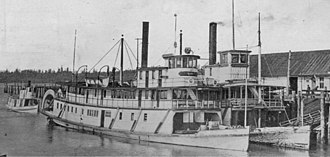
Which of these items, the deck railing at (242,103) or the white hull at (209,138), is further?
the deck railing at (242,103)

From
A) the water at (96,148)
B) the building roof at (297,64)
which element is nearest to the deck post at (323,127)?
the water at (96,148)

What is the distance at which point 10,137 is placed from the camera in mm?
36281

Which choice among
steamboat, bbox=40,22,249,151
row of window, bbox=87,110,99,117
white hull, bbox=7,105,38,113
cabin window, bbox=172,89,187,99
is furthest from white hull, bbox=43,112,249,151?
white hull, bbox=7,105,38,113

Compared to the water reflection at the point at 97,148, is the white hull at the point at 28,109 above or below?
above

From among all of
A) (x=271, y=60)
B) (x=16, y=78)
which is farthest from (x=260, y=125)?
(x=16, y=78)

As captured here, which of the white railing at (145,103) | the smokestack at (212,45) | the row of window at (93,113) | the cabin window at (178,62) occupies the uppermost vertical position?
the smokestack at (212,45)

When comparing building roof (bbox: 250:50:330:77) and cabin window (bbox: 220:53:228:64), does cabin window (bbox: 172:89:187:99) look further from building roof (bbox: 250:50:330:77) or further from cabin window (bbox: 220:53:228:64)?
building roof (bbox: 250:50:330:77)

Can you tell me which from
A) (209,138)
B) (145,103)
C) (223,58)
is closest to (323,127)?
(223,58)

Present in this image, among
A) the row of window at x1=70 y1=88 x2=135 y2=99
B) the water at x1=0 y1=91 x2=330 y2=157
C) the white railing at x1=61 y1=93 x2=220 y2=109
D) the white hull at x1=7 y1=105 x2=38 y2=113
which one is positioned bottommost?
the water at x1=0 y1=91 x2=330 y2=157

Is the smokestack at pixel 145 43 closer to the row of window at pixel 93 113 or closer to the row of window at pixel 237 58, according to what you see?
the row of window at pixel 93 113

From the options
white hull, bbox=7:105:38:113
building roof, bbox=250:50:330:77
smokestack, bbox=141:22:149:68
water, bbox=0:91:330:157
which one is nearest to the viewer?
water, bbox=0:91:330:157

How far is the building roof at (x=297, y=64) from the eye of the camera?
43.4m

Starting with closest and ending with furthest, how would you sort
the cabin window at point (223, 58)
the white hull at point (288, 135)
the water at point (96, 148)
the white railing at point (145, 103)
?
the water at point (96, 148), the white hull at point (288, 135), the white railing at point (145, 103), the cabin window at point (223, 58)

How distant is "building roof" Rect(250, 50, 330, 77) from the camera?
4341cm
